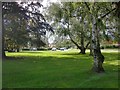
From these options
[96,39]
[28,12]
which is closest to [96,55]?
[96,39]

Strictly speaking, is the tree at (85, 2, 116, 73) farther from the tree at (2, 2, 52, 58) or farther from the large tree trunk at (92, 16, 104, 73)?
the tree at (2, 2, 52, 58)

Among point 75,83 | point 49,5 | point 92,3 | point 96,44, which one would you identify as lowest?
point 75,83

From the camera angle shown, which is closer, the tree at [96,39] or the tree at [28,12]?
the tree at [96,39]

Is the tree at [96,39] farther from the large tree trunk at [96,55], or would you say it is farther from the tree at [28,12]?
the tree at [28,12]

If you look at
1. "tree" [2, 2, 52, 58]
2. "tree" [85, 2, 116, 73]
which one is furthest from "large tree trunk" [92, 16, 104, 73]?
"tree" [2, 2, 52, 58]

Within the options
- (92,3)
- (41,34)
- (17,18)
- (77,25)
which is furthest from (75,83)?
(77,25)

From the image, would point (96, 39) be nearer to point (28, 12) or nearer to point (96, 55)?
point (96, 55)

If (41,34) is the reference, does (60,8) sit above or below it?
above

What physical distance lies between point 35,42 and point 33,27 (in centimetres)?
148

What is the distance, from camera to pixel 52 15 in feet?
110

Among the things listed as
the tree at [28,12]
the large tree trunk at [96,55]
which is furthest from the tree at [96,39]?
the tree at [28,12]

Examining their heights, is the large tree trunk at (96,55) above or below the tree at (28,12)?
below

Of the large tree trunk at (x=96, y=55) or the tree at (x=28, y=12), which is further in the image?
the tree at (x=28, y=12)

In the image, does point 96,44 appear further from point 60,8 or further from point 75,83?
point 60,8
